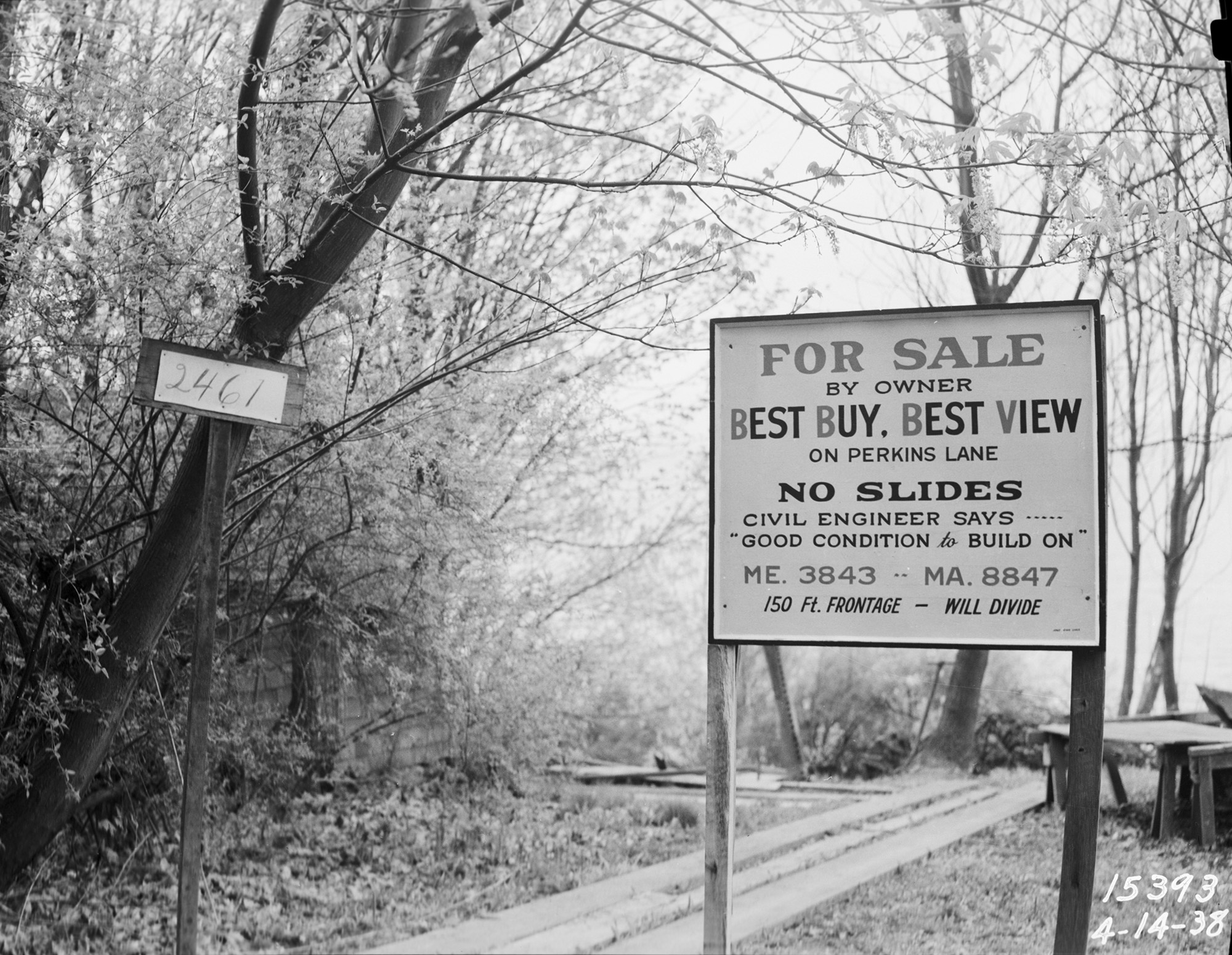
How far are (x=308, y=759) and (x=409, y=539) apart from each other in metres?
1.73

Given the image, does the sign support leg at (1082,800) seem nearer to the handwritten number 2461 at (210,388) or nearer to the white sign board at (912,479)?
the white sign board at (912,479)

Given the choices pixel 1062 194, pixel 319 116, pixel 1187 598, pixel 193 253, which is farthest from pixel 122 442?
pixel 1187 598

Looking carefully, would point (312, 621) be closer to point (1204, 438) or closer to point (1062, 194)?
point (1062, 194)

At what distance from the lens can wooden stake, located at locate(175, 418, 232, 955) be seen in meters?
3.82

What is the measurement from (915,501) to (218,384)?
2343 mm

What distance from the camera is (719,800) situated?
381 centimetres

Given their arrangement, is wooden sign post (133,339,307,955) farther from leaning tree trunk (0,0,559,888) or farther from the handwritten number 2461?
leaning tree trunk (0,0,559,888)

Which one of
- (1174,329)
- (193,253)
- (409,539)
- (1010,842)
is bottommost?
(1010,842)

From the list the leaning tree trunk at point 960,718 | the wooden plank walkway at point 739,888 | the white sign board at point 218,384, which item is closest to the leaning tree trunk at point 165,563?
the white sign board at point 218,384

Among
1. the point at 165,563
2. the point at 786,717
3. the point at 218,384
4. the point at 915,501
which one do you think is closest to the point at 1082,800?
the point at 915,501

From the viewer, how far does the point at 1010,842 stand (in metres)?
7.74

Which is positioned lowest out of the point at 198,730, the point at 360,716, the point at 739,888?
the point at 739,888

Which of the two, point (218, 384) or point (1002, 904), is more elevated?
point (218, 384)

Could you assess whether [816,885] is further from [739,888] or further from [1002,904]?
[1002,904]
